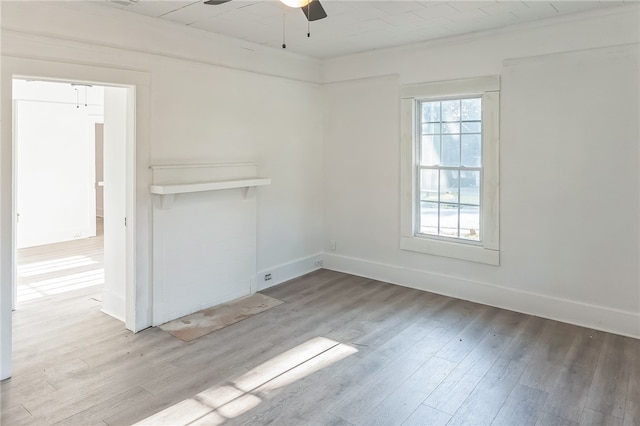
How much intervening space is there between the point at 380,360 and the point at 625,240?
249 centimetres

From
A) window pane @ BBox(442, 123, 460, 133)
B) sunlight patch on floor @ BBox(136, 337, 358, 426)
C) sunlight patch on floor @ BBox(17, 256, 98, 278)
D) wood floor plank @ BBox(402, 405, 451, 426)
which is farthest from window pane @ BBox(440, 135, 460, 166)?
sunlight patch on floor @ BBox(17, 256, 98, 278)

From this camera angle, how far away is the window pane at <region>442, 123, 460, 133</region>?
475cm

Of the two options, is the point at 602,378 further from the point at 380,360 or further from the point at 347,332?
the point at 347,332

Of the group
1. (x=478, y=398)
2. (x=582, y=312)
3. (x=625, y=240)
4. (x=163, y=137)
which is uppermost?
(x=163, y=137)

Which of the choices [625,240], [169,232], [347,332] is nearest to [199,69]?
[169,232]

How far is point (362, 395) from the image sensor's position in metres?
2.84

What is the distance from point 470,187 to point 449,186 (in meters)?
0.25

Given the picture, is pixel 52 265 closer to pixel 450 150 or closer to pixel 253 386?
pixel 253 386

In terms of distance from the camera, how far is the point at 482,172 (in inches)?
179

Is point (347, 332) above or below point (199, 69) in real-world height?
below

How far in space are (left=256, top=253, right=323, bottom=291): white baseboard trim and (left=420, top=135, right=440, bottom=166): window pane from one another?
2.03 metres

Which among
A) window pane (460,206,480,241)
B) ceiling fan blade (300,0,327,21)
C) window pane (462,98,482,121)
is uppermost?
ceiling fan blade (300,0,327,21)

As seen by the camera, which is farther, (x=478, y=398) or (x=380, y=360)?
(x=380, y=360)

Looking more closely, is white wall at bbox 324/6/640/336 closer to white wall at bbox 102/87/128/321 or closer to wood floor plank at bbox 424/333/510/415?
wood floor plank at bbox 424/333/510/415
